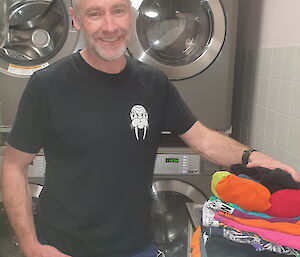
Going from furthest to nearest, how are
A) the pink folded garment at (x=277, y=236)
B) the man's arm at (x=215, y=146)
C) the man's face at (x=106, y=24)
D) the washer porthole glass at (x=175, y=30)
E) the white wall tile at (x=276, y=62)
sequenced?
the washer porthole glass at (x=175, y=30)
the white wall tile at (x=276, y=62)
the man's arm at (x=215, y=146)
the man's face at (x=106, y=24)
the pink folded garment at (x=277, y=236)

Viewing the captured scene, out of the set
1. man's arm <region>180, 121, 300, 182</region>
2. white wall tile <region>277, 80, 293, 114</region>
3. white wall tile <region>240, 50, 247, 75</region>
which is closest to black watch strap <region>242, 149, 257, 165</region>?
man's arm <region>180, 121, 300, 182</region>

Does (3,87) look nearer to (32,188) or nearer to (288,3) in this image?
(32,188)

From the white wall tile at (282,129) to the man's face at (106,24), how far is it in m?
0.71

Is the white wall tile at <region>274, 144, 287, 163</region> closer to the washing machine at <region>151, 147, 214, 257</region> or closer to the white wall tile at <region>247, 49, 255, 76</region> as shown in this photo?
the washing machine at <region>151, 147, 214, 257</region>

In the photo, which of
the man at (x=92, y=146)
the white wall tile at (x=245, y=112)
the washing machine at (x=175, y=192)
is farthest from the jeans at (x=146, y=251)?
the white wall tile at (x=245, y=112)

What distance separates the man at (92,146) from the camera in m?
1.16

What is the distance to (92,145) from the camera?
1.18 m

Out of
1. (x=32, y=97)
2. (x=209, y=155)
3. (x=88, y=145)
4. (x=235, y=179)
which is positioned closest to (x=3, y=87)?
(x=32, y=97)

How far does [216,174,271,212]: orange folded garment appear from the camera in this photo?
855 mm

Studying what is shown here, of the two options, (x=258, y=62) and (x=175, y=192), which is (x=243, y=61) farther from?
(x=175, y=192)

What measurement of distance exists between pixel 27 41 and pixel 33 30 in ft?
0.20

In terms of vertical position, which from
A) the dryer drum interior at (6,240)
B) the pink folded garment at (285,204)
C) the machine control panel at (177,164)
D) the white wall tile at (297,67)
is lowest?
the dryer drum interior at (6,240)

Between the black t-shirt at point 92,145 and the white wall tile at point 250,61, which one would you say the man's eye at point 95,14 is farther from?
the white wall tile at point 250,61

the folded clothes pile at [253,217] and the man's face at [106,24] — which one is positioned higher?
the man's face at [106,24]
